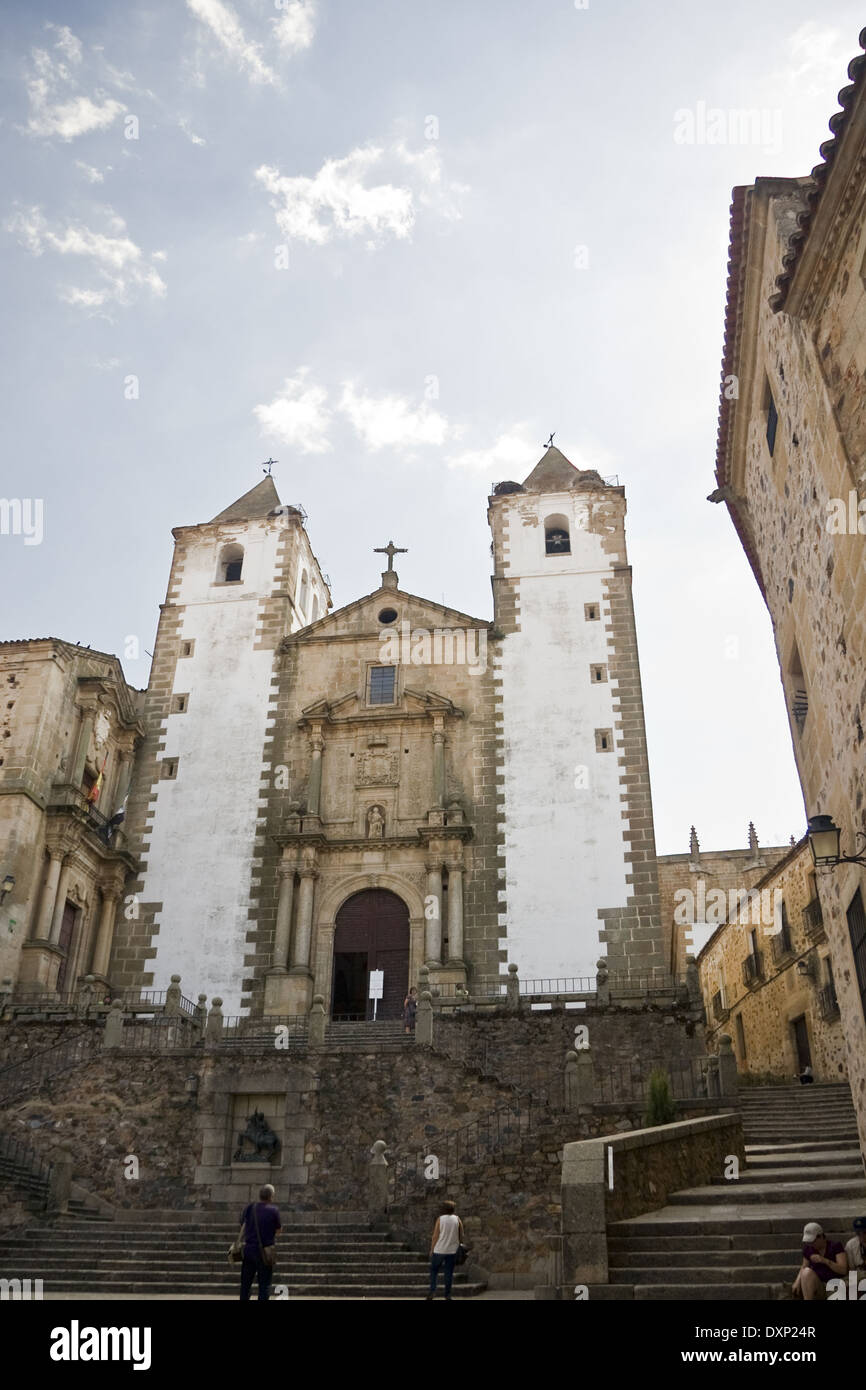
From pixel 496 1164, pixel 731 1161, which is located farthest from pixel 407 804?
pixel 731 1161

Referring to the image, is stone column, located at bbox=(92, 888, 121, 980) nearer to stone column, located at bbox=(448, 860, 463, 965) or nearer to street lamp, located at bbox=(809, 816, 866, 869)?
stone column, located at bbox=(448, 860, 463, 965)

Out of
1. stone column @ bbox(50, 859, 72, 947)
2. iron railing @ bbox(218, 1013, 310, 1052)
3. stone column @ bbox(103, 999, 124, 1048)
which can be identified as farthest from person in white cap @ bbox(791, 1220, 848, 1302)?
stone column @ bbox(50, 859, 72, 947)

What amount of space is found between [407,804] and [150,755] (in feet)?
22.1

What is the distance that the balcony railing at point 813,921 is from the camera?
2200 centimetres

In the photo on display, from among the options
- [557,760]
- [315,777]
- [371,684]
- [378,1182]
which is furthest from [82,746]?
[378,1182]

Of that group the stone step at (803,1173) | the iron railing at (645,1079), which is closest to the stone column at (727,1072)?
the iron railing at (645,1079)

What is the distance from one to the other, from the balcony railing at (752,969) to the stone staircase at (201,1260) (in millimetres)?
14732

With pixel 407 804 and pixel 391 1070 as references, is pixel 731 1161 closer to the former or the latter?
pixel 391 1070

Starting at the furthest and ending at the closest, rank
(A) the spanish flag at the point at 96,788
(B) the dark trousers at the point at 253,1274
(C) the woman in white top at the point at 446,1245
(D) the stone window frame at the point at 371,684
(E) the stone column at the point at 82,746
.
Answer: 1. (D) the stone window frame at the point at 371,684
2. (A) the spanish flag at the point at 96,788
3. (E) the stone column at the point at 82,746
4. (C) the woman in white top at the point at 446,1245
5. (B) the dark trousers at the point at 253,1274

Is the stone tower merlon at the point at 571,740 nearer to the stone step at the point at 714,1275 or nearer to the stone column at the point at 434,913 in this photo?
the stone column at the point at 434,913

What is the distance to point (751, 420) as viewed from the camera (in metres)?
13.0

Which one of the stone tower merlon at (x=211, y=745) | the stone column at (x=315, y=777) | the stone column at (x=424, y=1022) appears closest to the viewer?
the stone column at (x=424, y=1022)

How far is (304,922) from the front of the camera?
76.5 feet

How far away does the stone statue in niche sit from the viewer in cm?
1672
